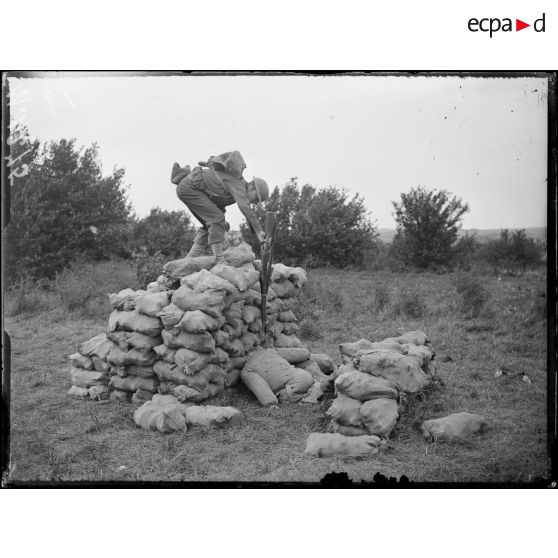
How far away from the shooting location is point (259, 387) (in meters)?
7.06

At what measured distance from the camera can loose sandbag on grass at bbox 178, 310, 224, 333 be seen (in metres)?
6.55

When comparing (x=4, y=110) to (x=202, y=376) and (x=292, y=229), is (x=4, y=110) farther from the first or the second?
(x=292, y=229)

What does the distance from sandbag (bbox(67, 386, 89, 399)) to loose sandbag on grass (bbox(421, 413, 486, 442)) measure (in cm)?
393

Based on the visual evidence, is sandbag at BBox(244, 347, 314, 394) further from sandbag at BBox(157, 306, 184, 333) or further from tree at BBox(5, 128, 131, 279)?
tree at BBox(5, 128, 131, 279)

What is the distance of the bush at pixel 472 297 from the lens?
1164 centimetres

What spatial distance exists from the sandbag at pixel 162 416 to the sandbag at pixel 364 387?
1.63 metres

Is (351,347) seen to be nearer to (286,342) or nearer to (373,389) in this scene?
(373,389)

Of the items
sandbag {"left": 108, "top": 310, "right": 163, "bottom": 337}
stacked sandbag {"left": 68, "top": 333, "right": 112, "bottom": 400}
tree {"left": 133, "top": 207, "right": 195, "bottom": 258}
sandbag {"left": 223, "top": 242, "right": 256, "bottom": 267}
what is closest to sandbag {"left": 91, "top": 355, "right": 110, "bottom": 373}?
stacked sandbag {"left": 68, "top": 333, "right": 112, "bottom": 400}

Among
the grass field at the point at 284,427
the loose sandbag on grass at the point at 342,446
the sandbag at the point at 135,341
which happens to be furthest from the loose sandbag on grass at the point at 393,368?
the sandbag at the point at 135,341

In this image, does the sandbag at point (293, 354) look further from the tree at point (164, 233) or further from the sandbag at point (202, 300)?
the tree at point (164, 233)

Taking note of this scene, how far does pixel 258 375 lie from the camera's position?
720 cm

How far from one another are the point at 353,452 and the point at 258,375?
1943 mm

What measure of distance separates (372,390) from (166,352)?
2.31 meters

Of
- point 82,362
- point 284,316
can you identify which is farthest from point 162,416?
point 284,316
